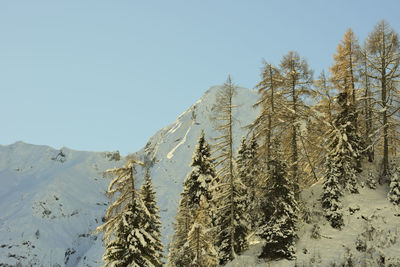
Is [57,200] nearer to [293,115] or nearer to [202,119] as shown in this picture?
[202,119]

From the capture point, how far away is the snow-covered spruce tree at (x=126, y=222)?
15547 millimetres

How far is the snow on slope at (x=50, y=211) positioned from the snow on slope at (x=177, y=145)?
21.5 meters

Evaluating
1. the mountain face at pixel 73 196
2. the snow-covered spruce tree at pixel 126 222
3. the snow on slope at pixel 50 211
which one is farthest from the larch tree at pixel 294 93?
the snow on slope at pixel 50 211

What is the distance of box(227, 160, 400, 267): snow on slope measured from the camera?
46.9 feet

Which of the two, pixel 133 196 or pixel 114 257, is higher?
pixel 133 196

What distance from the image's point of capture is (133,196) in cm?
1584

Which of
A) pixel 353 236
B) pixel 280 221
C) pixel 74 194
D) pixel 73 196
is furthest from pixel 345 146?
pixel 74 194

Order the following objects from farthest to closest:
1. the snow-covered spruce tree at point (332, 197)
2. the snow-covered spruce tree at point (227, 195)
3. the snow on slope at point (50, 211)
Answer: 1. the snow on slope at point (50, 211)
2. the snow-covered spruce tree at point (227, 195)
3. the snow-covered spruce tree at point (332, 197)

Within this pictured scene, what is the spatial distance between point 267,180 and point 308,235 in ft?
11.6

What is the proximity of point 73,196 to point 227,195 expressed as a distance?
161 metres

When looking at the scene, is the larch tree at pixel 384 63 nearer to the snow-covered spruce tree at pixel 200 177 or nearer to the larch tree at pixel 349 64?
the larch tree at pixel 349 64

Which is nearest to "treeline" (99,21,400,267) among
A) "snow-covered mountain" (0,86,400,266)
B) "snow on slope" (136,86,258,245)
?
"snow-covered mountain" (0,86,400,266)

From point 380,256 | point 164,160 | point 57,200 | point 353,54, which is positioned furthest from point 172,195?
point 380,256

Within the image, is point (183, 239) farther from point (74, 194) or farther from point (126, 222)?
point (74, 194)
